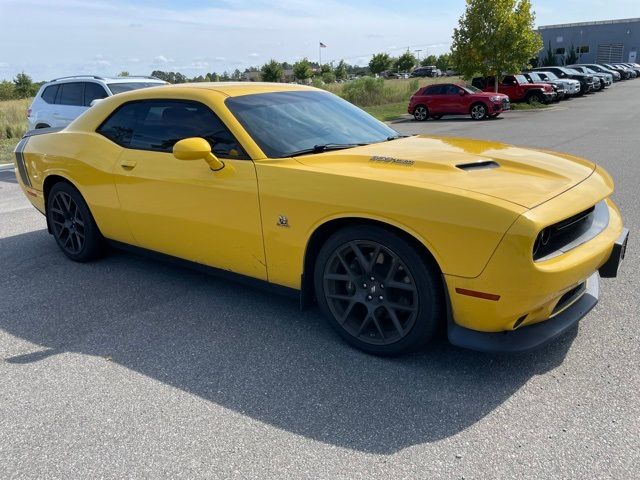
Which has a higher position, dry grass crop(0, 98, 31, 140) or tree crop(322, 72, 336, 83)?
dry grass crop(0, 98, 31, 140)

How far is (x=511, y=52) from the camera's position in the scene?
84.1 feet

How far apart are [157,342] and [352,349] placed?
1261mm

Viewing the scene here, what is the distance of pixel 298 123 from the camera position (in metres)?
3.71

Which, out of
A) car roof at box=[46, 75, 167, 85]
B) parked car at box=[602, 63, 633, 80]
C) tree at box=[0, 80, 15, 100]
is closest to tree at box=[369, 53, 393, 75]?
parked car at box=[602, 63, 633, 80]

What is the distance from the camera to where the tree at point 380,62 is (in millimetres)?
89062

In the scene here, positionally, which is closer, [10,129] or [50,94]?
[50,94]

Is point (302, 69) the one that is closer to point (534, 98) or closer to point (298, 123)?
point (534, 98)

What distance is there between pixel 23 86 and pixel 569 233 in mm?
62029

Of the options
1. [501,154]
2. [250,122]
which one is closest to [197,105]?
[250,122]

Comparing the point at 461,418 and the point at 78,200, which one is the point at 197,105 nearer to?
the point at 78,200

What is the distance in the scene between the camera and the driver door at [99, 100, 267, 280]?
340 cm

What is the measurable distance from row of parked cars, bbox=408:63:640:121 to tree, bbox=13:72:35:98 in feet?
153

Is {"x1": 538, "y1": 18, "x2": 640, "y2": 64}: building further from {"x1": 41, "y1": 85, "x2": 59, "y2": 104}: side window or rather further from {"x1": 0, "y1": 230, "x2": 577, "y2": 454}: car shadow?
{"x1": 0, "y1": 230, "x2": 577, "y2": 454}: car shadow

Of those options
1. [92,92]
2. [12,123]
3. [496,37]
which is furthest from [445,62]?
[92,92]
